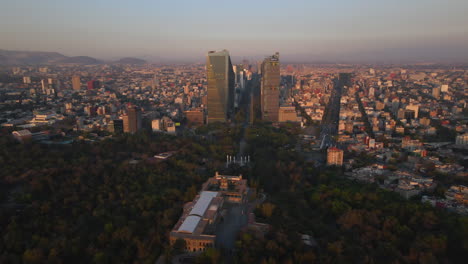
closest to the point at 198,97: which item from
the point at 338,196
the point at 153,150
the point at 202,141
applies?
the point at 202,141

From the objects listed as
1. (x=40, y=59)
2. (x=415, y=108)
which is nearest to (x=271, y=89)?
(x=415, y=108)

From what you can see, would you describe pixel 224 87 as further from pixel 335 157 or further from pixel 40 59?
pixel 40 59

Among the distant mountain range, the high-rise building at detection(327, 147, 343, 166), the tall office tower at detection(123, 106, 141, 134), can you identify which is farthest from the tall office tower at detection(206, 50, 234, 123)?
the distant mountain range

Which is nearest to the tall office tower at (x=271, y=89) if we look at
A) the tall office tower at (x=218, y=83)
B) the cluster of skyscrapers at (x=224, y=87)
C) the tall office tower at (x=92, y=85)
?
the cluster of skyscrapers at (x=224, y=87)

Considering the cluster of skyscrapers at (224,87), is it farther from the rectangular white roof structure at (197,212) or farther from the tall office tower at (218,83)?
the rectangular white roof structure at (197,212)

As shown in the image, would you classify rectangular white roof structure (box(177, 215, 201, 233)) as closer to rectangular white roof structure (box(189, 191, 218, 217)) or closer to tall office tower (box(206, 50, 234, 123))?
rectangular white roof structure (box(189, 191, 218, 217))

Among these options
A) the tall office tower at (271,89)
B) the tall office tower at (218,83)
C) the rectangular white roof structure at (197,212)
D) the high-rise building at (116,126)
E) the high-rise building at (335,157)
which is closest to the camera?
the rectangular white roof structure at (197,212)
